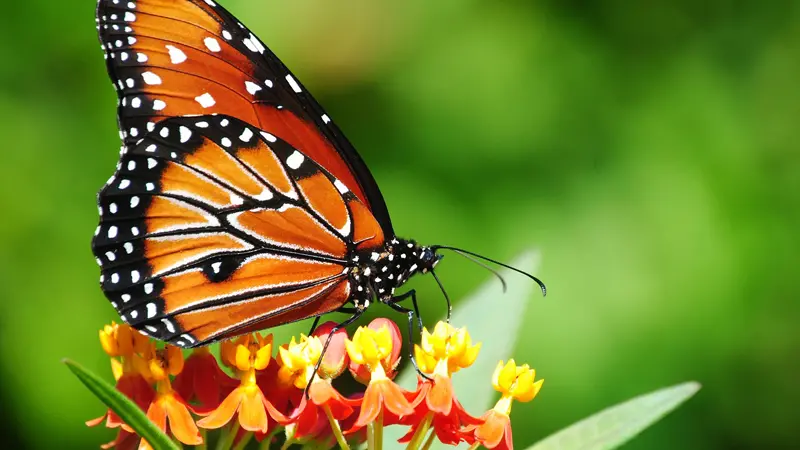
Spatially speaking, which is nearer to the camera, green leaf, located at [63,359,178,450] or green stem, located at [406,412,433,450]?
green leaf, located at [63,359,178,450]

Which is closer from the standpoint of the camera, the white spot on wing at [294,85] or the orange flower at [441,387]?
the orange flower at [441,387]

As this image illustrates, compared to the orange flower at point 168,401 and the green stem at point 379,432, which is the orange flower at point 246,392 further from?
the green stem at point 379,432

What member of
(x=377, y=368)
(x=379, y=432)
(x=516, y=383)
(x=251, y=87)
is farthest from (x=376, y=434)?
(x=251, y=87)

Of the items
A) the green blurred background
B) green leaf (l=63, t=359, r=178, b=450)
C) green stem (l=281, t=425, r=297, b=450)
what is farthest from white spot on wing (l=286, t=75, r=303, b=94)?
the green blurred background

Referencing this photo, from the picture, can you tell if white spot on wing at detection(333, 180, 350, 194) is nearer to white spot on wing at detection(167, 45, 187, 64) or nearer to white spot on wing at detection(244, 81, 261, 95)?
white spot on wing at detection(244, 81, 261, 95)

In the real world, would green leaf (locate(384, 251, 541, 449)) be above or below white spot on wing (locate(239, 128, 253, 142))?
below

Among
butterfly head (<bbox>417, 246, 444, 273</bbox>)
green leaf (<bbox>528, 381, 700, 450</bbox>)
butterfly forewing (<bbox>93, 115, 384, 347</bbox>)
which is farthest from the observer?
butterfly head (<bbox>417, 246, 444, 273</bbox>)

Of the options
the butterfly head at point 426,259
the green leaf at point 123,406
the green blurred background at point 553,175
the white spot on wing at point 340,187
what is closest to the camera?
the green leaf at point 123,406

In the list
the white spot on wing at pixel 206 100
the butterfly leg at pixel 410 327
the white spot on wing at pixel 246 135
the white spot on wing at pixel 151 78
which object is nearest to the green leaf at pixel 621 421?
the butterfly leg at pixel 410 327
